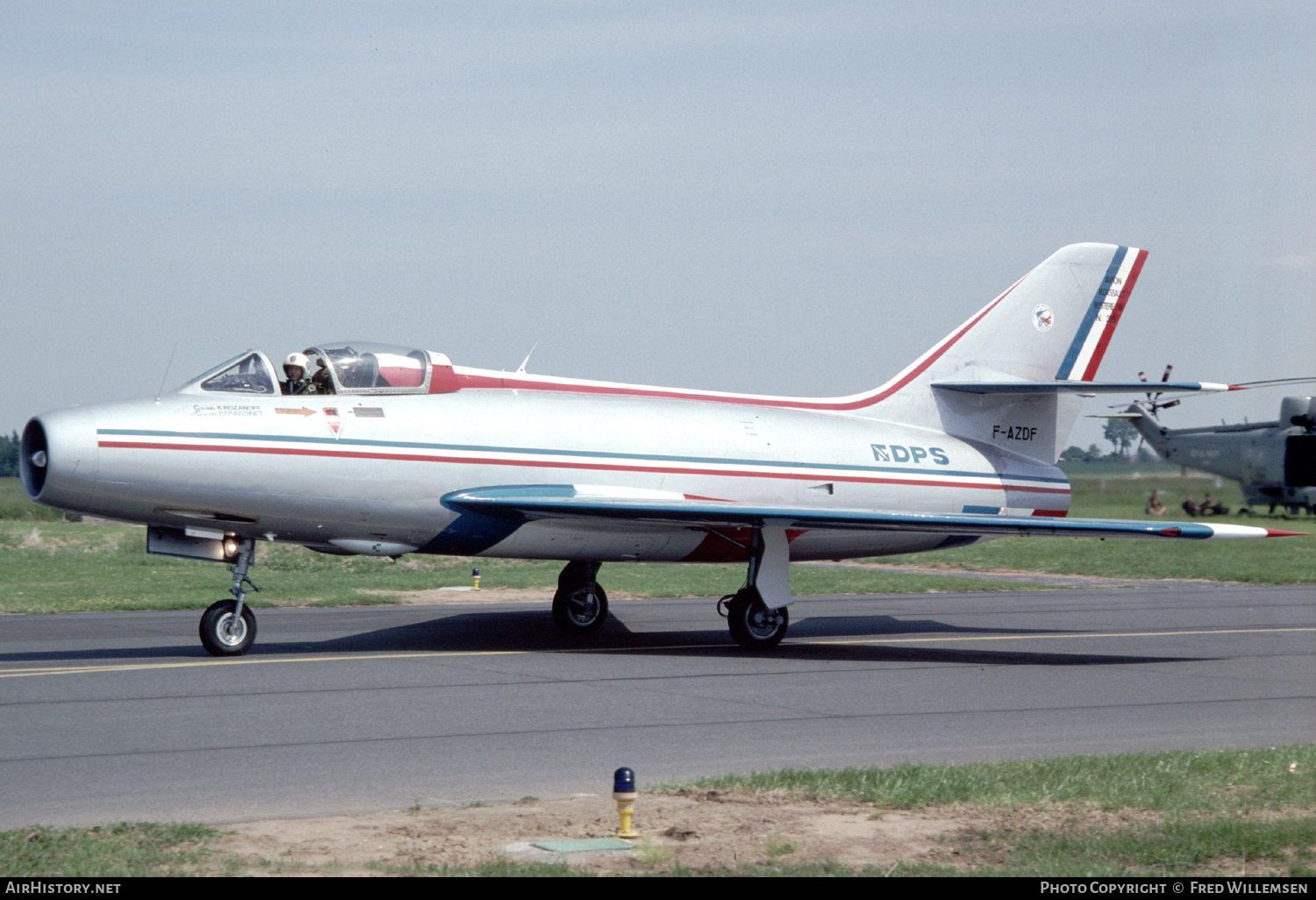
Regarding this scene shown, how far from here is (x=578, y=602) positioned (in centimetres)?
1783

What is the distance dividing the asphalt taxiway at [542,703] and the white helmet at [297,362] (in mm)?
3187

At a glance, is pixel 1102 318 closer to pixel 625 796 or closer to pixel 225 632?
pixel 225 632

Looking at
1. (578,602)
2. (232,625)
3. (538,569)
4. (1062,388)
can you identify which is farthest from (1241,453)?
(538,569)

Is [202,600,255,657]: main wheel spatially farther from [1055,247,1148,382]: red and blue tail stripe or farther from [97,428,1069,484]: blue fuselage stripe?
[1055,247,1148,382]: red and blue tail stripe

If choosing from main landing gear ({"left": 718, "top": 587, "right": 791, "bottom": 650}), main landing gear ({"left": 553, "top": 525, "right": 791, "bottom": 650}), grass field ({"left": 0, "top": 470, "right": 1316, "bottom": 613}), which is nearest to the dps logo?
grass field ({"left": 0, "top": 470, "right": 1316, "bottom": 613})

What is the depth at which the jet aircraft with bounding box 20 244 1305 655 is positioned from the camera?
554 inches

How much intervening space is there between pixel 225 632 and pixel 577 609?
5.07 meters

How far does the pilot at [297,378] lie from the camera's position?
14945mm

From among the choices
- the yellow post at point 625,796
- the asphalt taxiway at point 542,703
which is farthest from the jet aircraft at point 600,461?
the yellow post at point 625,796

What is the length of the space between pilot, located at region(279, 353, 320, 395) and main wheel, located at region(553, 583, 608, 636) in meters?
4.61

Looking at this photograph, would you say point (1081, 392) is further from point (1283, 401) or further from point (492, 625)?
point (1283, 401)

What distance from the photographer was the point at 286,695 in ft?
38.3

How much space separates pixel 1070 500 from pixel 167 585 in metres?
16.6

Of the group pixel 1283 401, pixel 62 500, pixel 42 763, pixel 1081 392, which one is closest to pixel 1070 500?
pixel 1081 392
